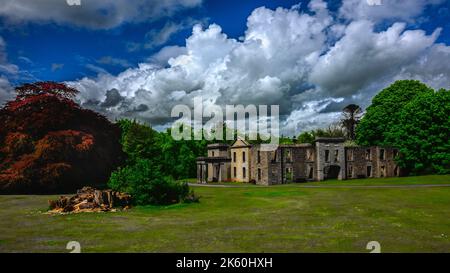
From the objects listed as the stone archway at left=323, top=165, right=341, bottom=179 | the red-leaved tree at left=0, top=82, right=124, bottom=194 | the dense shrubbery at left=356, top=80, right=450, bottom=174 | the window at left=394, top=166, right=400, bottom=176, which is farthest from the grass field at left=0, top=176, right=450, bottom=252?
the window at left=394, top=166, right=400, bottom=176

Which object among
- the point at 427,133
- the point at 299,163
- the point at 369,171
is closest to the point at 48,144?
the point at 299,163

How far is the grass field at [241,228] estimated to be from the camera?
13508mm

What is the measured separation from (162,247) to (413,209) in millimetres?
17017

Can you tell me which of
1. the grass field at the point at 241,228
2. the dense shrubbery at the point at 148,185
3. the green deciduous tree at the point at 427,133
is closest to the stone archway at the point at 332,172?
the green deciduous tree at the point at 427,133

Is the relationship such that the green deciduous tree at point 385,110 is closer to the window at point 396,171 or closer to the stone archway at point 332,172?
the window at point 396,171

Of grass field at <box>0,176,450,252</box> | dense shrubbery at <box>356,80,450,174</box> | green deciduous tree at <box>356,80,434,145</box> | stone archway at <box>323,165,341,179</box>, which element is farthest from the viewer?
green deciduous tree at <box>356,80,434,145</box>

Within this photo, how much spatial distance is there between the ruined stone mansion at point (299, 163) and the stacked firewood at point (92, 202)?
91.2 ft

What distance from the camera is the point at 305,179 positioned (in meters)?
54.3

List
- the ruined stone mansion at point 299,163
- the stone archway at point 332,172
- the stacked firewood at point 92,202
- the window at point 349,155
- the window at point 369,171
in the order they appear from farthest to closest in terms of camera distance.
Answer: the window at point 369,171, the window at point 349,155, the stone archway at point 332,172, the ruined stone mansion at point 299,163, the stacked firewood at point 92,202

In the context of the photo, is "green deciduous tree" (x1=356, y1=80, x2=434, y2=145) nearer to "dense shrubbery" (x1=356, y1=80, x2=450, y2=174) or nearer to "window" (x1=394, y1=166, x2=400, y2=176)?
"dense shrubbery" (x1=356, y1=80, x2=450, y2=174)

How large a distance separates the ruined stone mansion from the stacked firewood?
27.8 m

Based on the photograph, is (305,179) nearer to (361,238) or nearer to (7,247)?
(361,238)

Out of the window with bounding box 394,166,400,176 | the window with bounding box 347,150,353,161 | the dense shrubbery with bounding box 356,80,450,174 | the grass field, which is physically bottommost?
the grass field

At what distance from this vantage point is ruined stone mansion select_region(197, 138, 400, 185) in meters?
52.1
